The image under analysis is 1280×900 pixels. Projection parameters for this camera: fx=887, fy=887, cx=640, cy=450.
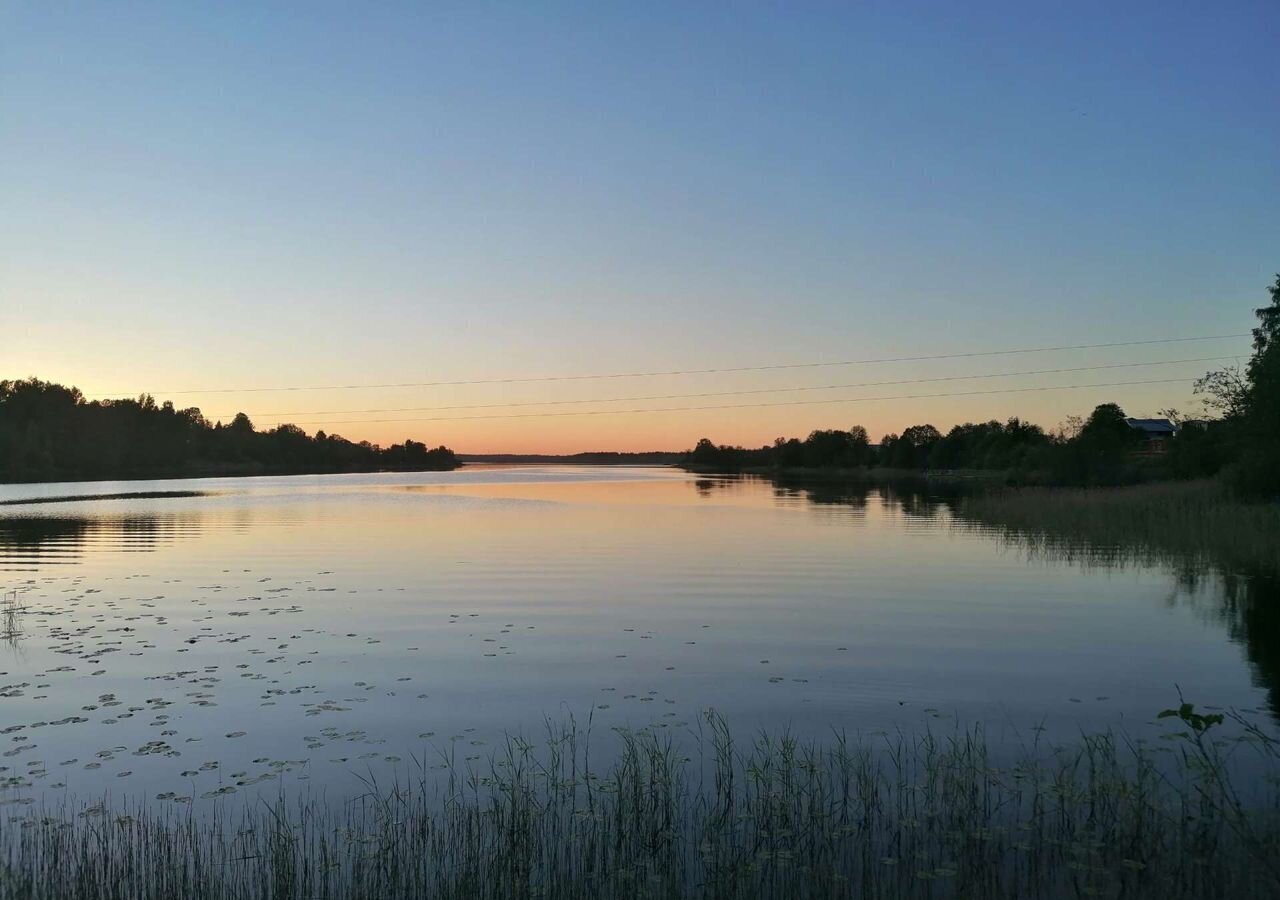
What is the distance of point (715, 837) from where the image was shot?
882cm

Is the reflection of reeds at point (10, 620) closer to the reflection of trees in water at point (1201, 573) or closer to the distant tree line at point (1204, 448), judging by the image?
the reflection of trees in water at point (1201, 573)

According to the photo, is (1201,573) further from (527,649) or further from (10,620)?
(10,620)

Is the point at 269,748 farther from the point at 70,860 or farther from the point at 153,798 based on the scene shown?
the point at 70,860

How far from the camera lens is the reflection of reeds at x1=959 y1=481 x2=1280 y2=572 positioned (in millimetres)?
32469

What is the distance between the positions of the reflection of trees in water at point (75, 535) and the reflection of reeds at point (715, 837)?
2872 centimetres

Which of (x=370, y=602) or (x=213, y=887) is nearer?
(x=213, y=887)

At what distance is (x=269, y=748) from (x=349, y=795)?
2383 mm

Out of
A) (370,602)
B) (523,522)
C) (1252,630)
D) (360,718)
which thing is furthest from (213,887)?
(523,522)

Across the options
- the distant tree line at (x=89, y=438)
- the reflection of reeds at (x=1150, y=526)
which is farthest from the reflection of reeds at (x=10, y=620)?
the distant tree line at (x=89, y=438)

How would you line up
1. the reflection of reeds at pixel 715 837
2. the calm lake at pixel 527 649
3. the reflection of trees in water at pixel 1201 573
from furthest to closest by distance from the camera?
the reflection of trees in water at pixel 1201 573 → the calm lake at pixel 527 649 → the reflection of reeds at pixel 715 837

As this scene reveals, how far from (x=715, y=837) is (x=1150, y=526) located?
38.0 m

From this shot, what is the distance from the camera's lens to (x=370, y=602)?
24.5 meters

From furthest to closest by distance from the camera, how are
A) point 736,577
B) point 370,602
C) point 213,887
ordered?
point 736,577, point 370,602, point 213,887

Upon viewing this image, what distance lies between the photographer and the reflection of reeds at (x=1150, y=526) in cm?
3247
